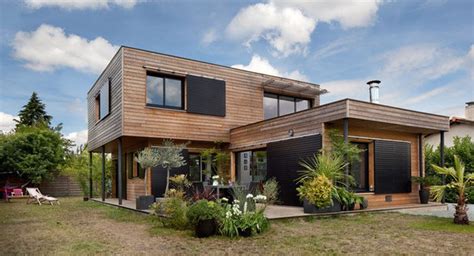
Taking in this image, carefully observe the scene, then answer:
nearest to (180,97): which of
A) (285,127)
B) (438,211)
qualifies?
(285,127)

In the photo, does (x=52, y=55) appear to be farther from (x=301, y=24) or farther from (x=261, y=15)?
(x=301, y=24)

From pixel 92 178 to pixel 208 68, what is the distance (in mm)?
8458

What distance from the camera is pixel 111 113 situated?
558 inches

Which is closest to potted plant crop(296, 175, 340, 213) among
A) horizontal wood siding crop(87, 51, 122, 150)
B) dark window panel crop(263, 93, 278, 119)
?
horizontal wood siding crop(87, 51, 122, 150)

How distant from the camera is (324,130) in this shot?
34.8ft

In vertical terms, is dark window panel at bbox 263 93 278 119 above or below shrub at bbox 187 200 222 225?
above

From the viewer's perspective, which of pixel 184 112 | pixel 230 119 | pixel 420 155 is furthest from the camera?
pixel 230 119

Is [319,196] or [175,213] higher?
[319,196]

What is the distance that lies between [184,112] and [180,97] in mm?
635

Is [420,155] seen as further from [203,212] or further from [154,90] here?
[154,90]

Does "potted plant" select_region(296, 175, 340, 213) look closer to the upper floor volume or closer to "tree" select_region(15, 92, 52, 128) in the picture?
the upper floor volume

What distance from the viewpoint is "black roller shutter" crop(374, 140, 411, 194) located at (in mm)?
11828

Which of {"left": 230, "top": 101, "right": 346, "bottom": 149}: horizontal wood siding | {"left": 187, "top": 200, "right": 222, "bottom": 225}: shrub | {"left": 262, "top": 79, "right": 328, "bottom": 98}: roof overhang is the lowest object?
{"left": 187, "top": 200, "right": 222, "bottom": 225}: shrub

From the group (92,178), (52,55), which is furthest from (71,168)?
(52,55)
